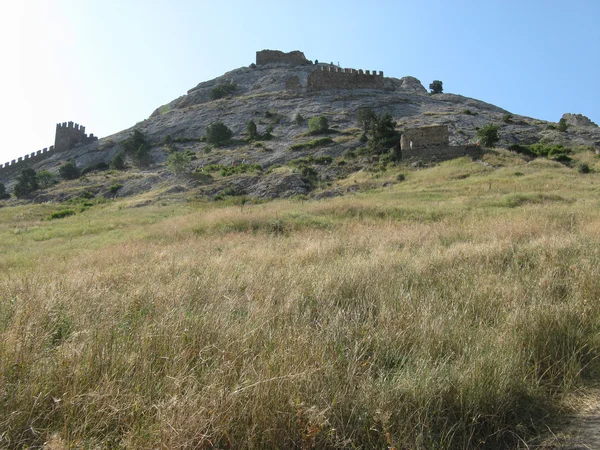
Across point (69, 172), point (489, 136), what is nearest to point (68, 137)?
point (69, 172)

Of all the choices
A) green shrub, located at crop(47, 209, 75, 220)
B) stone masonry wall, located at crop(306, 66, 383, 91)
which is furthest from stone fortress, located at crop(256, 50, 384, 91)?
green shrub, located at crop(47, 209, 75, 220)

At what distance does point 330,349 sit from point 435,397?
869mm

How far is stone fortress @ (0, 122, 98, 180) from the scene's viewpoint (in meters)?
67.4

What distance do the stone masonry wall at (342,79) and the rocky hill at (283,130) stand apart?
0.59 feet

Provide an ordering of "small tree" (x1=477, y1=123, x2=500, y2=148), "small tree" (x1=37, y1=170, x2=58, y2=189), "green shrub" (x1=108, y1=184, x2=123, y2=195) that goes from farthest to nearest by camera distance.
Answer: "small tree" (x1=37, y1=170, x2=58, y2=189) < "green shrub" (x1=108, y1=184, x2=123, y2=195) < "small tree" (x1=477, y1=123, x2=500, y2=148)

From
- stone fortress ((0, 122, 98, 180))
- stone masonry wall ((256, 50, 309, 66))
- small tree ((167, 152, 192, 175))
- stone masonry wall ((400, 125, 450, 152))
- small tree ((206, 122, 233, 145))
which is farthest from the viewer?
stone masonry wall ((256, 50, 309, 66))

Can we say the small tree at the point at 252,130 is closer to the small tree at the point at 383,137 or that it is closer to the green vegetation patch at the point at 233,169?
the green vegetation patch at the point at 233,169

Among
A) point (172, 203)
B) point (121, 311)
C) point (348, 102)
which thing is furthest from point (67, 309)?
point (348, 102)

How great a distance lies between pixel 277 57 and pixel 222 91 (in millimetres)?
24453

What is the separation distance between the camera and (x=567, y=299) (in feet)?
14.1

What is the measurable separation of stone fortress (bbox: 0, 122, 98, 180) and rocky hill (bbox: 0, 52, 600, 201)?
6.57 feet

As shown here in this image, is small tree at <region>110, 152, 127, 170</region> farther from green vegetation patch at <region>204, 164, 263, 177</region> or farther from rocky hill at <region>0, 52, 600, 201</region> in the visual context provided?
green vegetation patch at <region>204, 164, 263, 177</region>

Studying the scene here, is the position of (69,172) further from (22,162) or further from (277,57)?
(277,57)

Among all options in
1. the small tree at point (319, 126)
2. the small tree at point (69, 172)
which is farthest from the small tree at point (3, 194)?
the small tree at point (319, 126)
